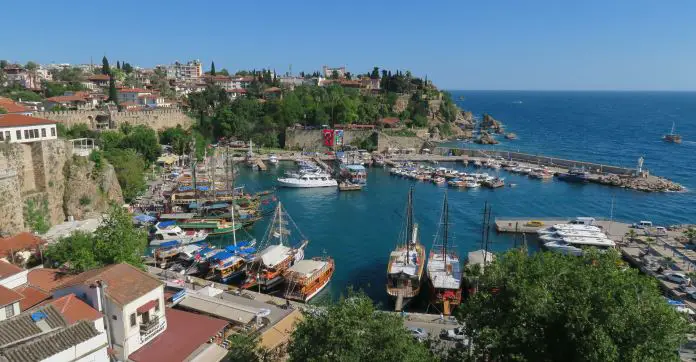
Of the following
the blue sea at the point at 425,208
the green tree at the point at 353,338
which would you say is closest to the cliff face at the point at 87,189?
the blue sea at the point at 425,208

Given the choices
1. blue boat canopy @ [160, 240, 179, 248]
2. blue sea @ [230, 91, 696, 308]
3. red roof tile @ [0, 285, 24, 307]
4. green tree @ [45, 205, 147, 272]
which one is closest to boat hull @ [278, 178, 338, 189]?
blue sea @ [230, 91, 696, 308]

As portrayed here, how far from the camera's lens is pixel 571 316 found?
30.9 ft

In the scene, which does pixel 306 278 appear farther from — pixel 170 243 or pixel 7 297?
pixel 7 297

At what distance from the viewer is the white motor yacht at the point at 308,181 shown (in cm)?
4228

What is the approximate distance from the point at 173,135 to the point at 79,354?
45.6 m

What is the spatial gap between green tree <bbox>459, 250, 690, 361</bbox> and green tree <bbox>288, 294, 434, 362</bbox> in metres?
1.89

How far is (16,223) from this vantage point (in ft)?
74.2

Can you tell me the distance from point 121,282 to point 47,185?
17540 millimetres

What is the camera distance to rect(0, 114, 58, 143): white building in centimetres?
2481

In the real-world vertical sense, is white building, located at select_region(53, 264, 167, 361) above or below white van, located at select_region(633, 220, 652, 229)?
above

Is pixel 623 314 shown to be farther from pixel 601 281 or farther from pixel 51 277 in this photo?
pixel 51 277

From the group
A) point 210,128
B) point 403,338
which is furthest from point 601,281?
point 210,128

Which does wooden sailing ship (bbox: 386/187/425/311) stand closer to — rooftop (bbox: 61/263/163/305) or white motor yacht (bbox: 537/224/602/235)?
rooftop (bbox: 61/263/163/305)

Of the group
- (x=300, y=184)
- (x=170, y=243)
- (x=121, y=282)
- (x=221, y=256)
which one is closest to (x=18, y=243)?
(x=170, y=243)
